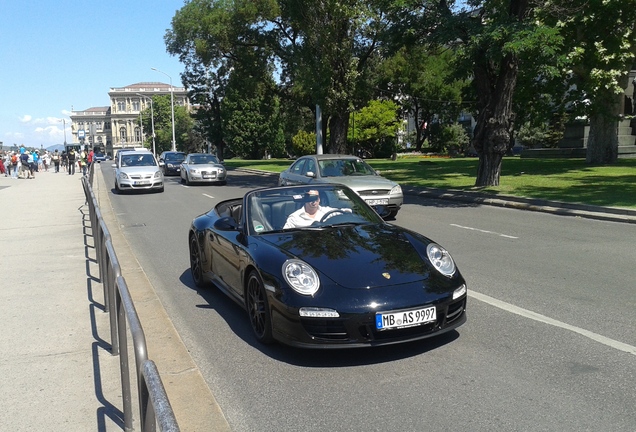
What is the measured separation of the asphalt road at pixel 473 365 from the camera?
379 centimetres

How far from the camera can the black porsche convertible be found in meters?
4.59

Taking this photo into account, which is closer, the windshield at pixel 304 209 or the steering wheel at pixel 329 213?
the windshield at pixel 304 209

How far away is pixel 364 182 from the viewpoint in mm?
13820

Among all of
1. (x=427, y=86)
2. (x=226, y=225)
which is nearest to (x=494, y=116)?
(x=226, y=225)

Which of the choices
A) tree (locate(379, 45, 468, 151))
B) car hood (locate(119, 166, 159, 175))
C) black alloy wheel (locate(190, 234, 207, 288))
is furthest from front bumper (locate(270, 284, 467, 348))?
tree (locate(379, 45, 468, 151))

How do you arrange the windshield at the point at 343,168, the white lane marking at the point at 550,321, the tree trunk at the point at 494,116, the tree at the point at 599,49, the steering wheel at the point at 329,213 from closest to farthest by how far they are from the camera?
the white lane marking at the point at 550,321
the steering wheel at the point at 329,213
the windshield at the point at 343,168
the tree trunk at the point at 494,116
the tree at the point at 599,49

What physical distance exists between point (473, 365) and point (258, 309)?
73.7 inches

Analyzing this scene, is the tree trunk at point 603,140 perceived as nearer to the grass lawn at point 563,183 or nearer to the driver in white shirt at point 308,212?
the grass lawn at point 563,183

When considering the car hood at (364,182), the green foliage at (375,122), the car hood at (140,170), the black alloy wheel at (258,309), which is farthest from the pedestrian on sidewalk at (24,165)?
the black alloy wheel at (258,309)

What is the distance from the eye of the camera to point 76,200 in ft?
66.0

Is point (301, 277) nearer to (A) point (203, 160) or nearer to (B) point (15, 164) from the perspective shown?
(A) point (203, 160)

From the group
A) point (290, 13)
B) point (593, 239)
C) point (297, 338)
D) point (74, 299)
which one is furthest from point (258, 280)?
point (290, 13)

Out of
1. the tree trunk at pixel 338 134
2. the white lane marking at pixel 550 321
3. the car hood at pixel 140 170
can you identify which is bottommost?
the white lane marking at pixel 550 321

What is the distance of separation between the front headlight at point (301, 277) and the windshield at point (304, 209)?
1067 millimetres
